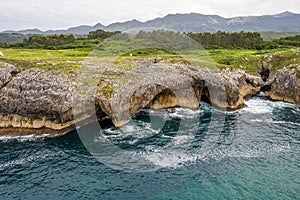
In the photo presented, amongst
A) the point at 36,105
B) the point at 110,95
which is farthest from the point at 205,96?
the point at 36,105

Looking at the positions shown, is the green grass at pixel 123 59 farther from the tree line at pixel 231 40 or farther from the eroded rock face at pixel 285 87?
the tree line at pixel 231 40

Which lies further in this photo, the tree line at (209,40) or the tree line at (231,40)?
the tree line at (231,40)

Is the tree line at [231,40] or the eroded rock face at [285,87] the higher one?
the tree line at [231,40]

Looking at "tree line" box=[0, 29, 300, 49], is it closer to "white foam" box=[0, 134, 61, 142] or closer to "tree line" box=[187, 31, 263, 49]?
"tree line" box=[187, 31, 263, 49]

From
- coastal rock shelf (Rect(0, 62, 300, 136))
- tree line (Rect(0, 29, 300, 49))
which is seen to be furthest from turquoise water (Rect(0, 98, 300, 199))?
tree line (Rect(0, 29, 300, 49))

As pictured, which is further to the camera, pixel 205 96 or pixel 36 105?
pixel 205 96

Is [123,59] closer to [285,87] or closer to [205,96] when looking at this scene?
[205,96]

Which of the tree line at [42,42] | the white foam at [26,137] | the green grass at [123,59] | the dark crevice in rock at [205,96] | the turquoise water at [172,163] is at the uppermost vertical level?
the tree line at [42,42]

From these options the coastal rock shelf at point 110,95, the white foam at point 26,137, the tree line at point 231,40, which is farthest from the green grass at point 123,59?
the tree line at point 231,40
